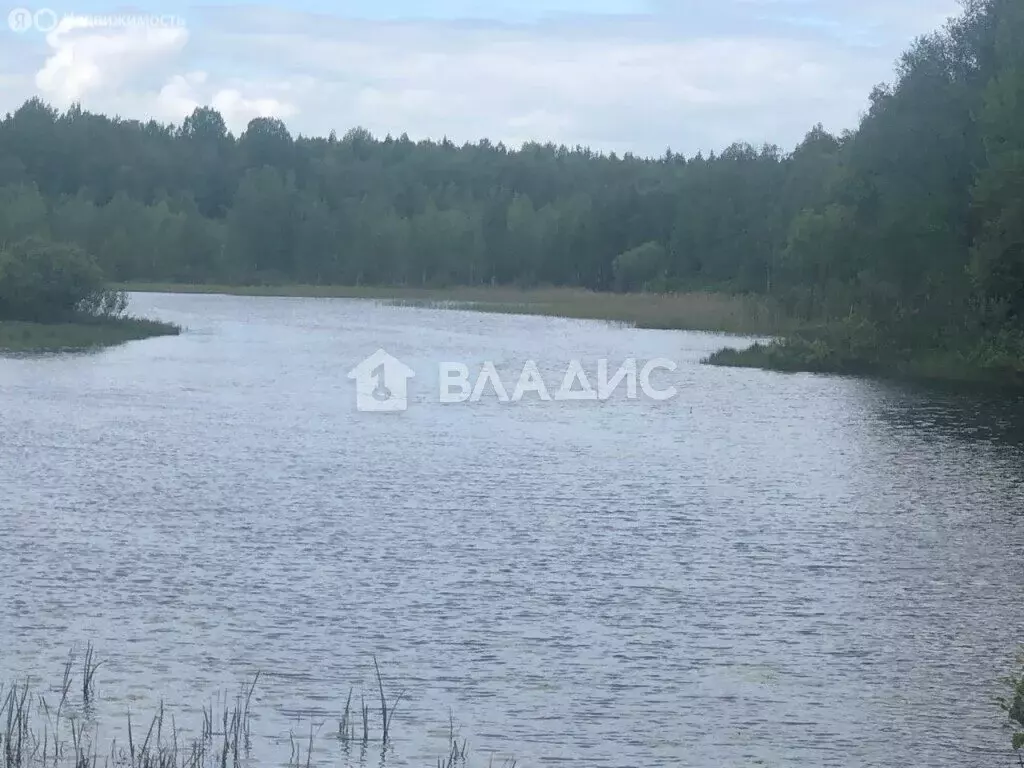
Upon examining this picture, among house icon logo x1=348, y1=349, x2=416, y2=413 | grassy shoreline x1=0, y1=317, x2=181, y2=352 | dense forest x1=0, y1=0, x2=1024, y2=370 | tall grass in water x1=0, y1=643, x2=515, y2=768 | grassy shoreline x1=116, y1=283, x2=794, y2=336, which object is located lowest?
tall grass in water x1=0, y1=643, x2=515, y2=768

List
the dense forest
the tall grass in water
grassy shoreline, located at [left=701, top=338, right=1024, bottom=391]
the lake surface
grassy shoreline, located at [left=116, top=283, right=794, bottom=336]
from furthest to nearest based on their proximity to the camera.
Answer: grassy shoreline, located at [left=116, top=283, right=794, bottom=336] < the dense forest < grassy shoreline, located at [left=701, top=338, right=1024, bottom=391] < the lake surface < the tall grass in water

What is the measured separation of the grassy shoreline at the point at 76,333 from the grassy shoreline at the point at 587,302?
20.1 metres

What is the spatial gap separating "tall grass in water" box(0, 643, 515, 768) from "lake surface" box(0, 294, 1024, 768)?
0.45 ft

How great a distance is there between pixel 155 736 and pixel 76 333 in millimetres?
44158

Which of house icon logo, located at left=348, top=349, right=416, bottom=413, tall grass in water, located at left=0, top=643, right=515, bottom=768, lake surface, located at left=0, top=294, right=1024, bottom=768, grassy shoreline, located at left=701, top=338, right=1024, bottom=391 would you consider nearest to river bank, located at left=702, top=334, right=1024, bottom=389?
grassy shoreline, located at left=701, top=338, right=1024, bottom=391

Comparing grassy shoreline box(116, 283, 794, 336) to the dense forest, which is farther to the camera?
grassy shoreline box(116, 283, 794, 336)

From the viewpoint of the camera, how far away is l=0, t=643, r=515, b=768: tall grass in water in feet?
32.4

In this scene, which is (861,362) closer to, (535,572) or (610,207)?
(535,572)

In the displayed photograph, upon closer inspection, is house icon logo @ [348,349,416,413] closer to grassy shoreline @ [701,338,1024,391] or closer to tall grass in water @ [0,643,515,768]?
grassy shoreline @ [701,338,1024,391]

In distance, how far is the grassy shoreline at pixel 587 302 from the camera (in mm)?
65438

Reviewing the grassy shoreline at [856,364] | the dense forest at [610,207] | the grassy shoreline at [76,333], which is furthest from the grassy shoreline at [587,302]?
the grassy shoreline at [76,333]

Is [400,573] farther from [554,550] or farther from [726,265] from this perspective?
[726,265]

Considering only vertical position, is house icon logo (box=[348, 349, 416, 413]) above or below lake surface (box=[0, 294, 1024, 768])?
above

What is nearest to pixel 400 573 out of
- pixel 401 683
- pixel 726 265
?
pixel 401 683
